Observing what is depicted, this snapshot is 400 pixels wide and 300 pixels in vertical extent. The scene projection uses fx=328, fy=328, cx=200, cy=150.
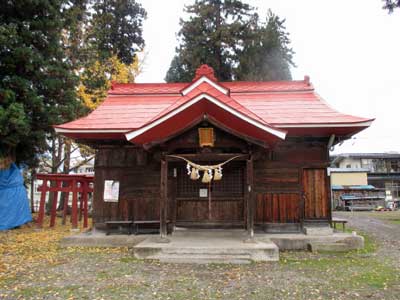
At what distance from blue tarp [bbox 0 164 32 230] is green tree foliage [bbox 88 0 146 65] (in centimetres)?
935

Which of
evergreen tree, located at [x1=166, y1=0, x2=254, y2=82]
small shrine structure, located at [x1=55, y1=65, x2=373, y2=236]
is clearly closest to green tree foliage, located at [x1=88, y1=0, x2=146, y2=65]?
evergreen tree, located at [x1=166, y1=0, x2=254, y2=82]

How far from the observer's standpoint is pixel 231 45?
76.9 feet

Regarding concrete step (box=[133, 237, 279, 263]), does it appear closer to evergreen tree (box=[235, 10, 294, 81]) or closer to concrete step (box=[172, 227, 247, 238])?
concrete step (box=[172, 227, 247, 238])

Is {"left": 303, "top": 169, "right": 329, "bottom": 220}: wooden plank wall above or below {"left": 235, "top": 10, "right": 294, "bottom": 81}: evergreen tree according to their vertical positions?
below

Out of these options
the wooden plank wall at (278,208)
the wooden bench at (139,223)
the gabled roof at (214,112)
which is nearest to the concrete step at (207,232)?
the wooden bench at (139,223)

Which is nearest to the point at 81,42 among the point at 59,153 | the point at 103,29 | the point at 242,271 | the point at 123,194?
the point at 103,29

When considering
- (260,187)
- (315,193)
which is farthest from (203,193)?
(315,193)

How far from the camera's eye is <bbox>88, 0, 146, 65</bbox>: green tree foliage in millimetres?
19531

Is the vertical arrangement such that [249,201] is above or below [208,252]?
above

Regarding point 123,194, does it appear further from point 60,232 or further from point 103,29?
point 103,29

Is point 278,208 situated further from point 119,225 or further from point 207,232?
point 119,225

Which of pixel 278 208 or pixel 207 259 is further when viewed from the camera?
pixel 278 208

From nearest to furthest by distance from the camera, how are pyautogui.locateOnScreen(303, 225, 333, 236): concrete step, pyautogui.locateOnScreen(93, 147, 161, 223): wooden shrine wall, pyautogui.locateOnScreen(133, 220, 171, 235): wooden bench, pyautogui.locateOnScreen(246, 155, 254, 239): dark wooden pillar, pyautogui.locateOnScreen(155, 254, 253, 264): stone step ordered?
pyautogui.locateOnScreen(155, 254, 253, 264): stone step < pyautogui.locateOnScreen(246, 155, 254, 239): dark wooden pillar < pyautogui.locateOnScreen(303, 225, 333, 236): concrete step < pyautogui.locateOnScreen(133, 220, 171, 235): wooden bench < pyautogui.locateOnScreen(93, 147, 161, 223): wooden shrine wall

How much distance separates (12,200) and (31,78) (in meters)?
4.72
